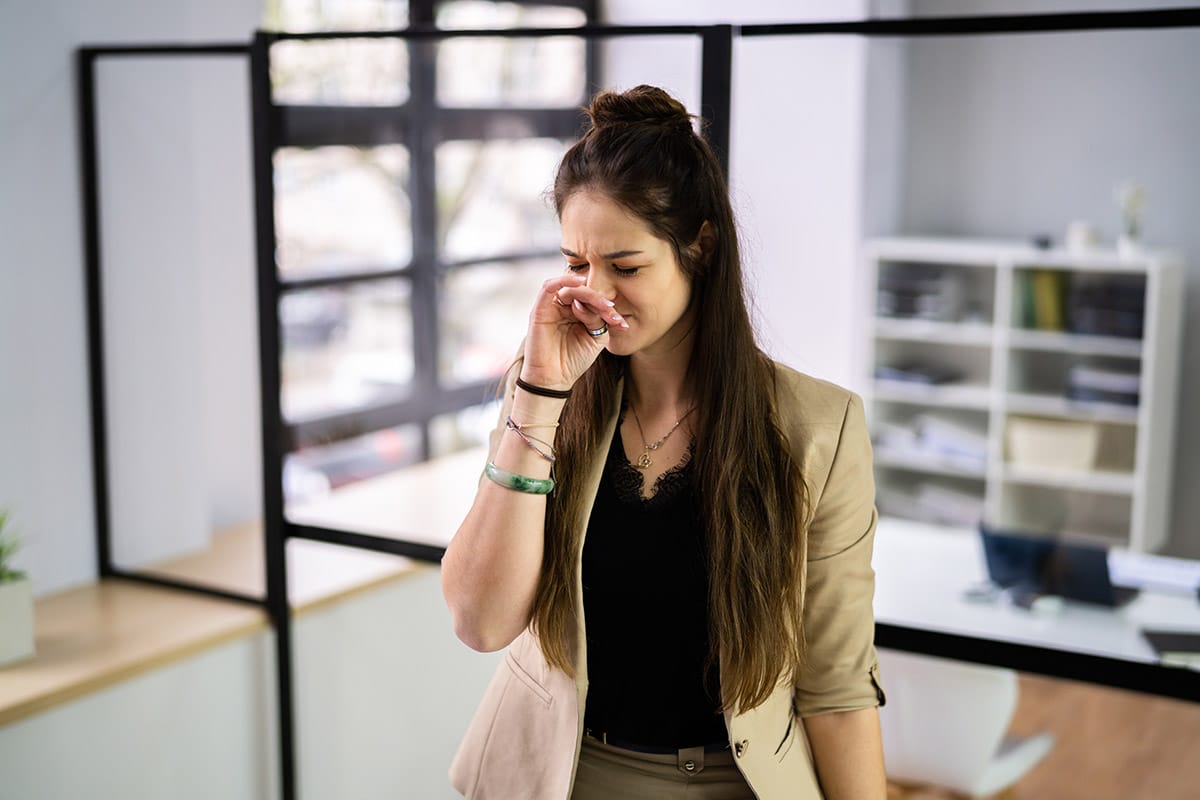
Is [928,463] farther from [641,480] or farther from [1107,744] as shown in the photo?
[641,480]

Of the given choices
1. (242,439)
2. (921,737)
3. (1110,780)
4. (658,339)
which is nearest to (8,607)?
(242,439)

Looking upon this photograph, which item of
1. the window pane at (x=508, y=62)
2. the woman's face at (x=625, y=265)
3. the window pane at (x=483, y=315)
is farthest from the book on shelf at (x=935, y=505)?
the woman's face at (x=625, y=265)

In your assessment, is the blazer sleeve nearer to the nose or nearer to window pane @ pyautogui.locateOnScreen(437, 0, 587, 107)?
the nose

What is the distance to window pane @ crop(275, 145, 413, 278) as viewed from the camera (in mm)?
3740

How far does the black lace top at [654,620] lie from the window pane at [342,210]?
2493mm

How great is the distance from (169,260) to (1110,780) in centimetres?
281

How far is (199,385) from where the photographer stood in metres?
2.89

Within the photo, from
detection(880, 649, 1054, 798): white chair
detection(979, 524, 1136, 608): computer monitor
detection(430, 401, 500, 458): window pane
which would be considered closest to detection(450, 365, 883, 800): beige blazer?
detection(880, 649, 1054, 798): white chair

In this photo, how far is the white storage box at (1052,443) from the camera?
16.3 ft

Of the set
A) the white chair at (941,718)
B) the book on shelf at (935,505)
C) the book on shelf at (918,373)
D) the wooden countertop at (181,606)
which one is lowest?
the book on shelf at (935,505)

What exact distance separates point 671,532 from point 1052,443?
408cm

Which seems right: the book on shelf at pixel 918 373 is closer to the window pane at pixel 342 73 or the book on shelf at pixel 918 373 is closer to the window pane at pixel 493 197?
the window pane at pixel 493 197

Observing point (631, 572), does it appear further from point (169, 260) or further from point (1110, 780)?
point (1110, 780)

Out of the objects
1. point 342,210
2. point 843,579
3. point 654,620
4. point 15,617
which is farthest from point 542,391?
point 342,210
